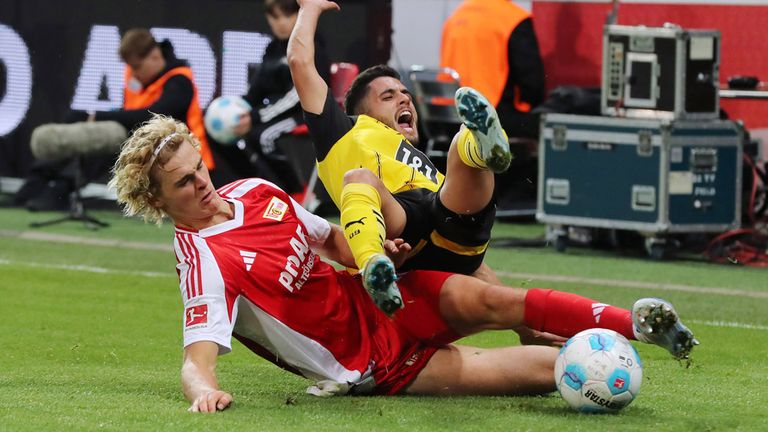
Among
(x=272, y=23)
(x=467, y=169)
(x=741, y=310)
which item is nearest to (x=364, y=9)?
(x=272, y=23)

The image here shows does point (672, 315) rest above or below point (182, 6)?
below

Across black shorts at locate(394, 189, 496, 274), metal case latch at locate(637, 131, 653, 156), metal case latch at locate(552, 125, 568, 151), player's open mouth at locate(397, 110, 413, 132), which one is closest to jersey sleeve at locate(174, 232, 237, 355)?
black shorts at locate(394, 189, 496, 274)

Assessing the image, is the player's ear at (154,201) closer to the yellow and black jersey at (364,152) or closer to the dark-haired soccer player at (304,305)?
the dark-haired soccer player at (304,305)

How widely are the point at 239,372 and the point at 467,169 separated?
5.62ft

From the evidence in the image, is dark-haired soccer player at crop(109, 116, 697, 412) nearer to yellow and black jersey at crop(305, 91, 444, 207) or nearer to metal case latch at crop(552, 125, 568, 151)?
yellow and black jersey at crop(305, 91, 444, 207)

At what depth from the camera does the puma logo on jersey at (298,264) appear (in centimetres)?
598

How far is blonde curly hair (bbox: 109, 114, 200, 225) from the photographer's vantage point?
5875 millimetres

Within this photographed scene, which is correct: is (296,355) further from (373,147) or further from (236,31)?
(236,31)

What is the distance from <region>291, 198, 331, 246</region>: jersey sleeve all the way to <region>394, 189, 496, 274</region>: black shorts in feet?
1.13

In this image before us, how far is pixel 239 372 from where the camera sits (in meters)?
7.06

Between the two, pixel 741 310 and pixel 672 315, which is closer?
pixel 672 315

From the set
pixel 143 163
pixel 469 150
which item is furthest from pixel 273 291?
pixel 469 150

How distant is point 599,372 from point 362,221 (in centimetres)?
110

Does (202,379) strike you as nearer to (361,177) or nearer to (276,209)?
(276,209)
